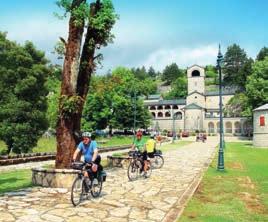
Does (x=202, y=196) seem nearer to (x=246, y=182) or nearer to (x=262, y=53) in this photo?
(x=246, y=182)

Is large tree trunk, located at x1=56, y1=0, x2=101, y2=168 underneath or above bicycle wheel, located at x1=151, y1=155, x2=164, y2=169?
above

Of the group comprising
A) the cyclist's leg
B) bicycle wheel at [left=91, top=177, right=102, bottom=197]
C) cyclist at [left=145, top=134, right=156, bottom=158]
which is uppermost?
cyclist at [left=145, top=134, right=156, bottom=158]

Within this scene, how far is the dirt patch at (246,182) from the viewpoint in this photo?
1313 centimetres

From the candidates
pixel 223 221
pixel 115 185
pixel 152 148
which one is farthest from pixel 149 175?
pixel 223 221

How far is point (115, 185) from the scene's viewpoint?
41.5 ft

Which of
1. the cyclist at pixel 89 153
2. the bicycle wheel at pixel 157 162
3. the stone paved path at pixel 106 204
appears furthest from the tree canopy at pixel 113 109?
the cyclist at pixel 89 153

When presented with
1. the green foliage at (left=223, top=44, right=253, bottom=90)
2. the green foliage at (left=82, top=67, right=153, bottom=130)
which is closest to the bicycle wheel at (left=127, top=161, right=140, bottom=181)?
the green foliage at (left=82, top=67, right=153, bottom=130)

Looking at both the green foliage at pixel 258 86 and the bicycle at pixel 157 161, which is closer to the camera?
the bicycle at pixel 157 161

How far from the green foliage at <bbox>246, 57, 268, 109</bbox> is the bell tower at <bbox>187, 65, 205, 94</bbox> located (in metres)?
39.3

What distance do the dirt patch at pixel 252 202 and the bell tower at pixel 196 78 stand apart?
9419cm

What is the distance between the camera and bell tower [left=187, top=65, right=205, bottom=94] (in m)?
104

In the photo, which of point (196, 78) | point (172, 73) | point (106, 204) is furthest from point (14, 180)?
point (172, 73)

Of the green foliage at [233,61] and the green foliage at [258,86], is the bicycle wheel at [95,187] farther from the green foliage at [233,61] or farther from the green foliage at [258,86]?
→ the green foliage at [233,61]

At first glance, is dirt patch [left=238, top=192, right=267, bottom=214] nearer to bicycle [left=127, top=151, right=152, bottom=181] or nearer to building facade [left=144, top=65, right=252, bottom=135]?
Answer: bicycle [left=127, top=151, right=152, bottom=181]
